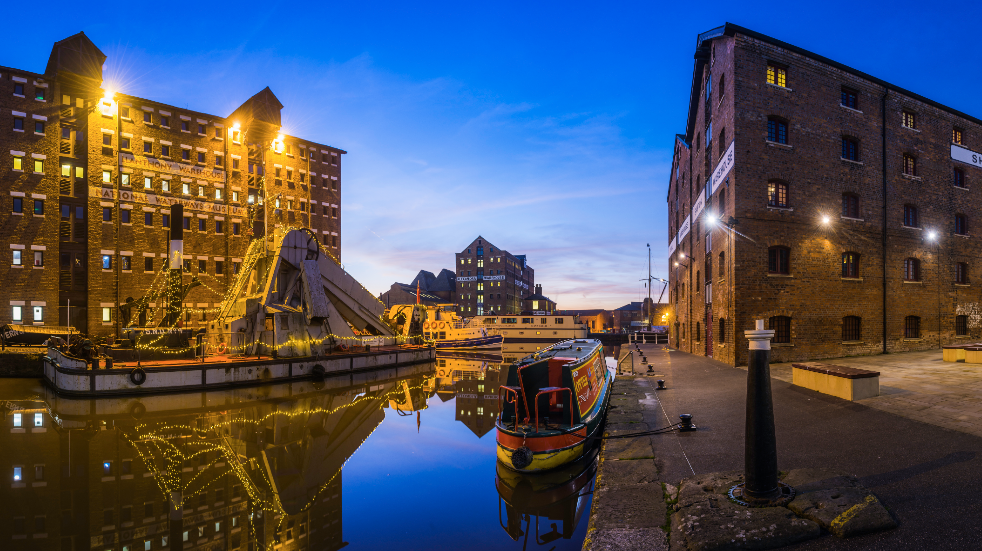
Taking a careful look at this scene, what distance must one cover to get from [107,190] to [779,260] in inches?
1788

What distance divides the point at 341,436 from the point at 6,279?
34.4m

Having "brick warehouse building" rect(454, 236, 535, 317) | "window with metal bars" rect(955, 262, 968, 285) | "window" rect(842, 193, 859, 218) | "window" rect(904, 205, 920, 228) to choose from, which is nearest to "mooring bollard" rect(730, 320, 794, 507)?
"window" rect(842, 193, 859, 218)

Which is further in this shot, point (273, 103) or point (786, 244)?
point (273, 103)

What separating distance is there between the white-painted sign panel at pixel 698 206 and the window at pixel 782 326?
27.8 feet

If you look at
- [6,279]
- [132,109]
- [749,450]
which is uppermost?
[132,109]

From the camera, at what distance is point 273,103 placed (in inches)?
1842

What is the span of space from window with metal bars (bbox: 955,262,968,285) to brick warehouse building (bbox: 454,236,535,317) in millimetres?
71643

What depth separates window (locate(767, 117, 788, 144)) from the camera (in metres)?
20.0

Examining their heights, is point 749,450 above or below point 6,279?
below

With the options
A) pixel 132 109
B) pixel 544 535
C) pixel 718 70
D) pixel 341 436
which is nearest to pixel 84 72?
pixel 132 109

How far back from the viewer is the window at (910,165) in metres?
23.2

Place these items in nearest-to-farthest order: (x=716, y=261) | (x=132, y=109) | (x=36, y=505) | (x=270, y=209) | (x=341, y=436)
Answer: (x=36, y=505), (x=341, y=436), (x=716, y=261), (x=132, y=109), (x=270, y=209)

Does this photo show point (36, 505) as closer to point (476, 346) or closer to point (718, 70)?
point (718, 70)

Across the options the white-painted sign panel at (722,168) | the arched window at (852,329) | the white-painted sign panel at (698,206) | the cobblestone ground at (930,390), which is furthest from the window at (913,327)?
the white-painted sign panel at (722,168)
